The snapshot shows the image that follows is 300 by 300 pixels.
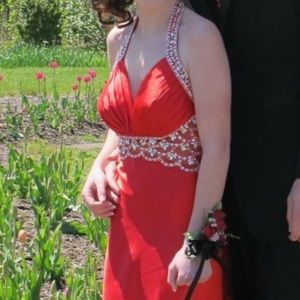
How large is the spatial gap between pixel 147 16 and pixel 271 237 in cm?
64

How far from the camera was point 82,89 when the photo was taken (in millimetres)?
11500

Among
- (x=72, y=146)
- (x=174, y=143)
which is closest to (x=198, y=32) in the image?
(x=174, y=143)

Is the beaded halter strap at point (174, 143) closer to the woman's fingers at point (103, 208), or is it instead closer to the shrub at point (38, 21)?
the woman's fingers at point (103, 208)

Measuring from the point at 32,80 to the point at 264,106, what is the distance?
10.6m

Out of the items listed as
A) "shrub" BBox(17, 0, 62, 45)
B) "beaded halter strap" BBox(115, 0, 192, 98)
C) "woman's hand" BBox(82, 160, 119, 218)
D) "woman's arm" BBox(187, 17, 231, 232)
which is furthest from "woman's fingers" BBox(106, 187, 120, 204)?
"shrub" BBox(17, 0, 62, 45)

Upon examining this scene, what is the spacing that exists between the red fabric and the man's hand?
0.22m

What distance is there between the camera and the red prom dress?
7.47 feet

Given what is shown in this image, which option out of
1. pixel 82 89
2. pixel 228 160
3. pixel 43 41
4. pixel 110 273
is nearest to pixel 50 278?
pixel 110 273

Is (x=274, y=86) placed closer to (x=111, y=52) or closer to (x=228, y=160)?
(x=228, y=160)

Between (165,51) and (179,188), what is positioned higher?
(165,51)

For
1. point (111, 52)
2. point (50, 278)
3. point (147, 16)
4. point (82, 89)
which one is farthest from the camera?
point (82, 89)

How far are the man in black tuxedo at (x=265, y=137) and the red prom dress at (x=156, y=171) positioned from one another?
0.12m

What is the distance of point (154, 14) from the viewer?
2.35m

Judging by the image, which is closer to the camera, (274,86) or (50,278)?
(274,86)
